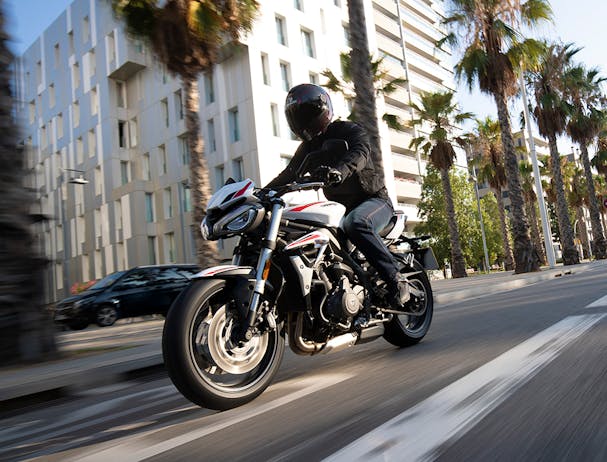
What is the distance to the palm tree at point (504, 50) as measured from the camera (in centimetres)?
2173

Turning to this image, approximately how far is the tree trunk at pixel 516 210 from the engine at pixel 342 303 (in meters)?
19.7

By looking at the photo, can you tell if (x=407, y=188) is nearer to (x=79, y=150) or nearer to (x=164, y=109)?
(x=164, y=109)

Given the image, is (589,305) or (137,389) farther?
(589,305)

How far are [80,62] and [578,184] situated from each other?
155 feet

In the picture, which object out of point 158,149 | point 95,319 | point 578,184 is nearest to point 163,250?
point 158,149

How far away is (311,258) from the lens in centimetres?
346

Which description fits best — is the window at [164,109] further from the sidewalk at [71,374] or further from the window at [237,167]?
the sidewalk at [71,374]

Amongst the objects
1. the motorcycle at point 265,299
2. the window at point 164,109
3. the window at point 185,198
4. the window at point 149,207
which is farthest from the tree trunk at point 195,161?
the window at point 149,207

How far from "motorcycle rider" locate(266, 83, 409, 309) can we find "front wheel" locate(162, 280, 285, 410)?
104 cm

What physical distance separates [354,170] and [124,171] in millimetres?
38308

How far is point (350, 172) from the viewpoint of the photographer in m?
3.71

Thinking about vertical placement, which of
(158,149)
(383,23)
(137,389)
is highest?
(383,23)

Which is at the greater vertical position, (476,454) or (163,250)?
(163,250)

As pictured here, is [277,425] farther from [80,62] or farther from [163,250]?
[80,62]
